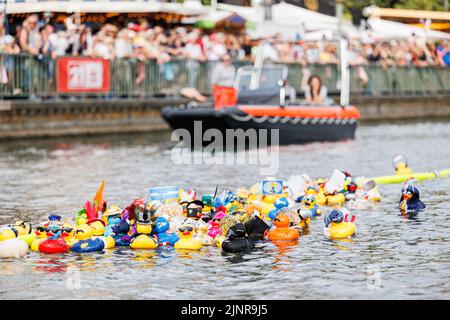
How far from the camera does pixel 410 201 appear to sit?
14359 mm

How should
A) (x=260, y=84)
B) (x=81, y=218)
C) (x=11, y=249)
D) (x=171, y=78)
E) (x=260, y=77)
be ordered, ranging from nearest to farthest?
(x=11, y=249)
(x=81, y=218)
(x=260, y=84)
(x=260, y=77)
(x=171, y=78)

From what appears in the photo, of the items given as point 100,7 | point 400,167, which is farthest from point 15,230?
point 100,7

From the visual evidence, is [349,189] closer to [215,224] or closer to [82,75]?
[215,224]

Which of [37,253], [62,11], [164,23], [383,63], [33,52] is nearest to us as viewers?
[37,253]

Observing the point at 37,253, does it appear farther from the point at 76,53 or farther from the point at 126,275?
the point at 76,53

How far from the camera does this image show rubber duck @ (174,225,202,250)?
38.4ft

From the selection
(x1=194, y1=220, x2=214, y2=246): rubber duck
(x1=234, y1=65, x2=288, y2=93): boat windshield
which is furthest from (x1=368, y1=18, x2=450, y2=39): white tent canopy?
(x1=194, y1=220, x2=214, y2=246): rubber duck

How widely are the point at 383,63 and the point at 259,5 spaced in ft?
15.1

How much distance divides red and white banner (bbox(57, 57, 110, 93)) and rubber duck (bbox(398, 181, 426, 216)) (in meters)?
13.2

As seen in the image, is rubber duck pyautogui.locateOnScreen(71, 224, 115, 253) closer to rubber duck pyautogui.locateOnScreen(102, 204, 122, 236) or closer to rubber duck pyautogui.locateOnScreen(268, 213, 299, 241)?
rubber duck pyautogui.locateOnScreen(102, 204, 122, 236)

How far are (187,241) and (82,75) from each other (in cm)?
1560

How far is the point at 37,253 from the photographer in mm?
11516

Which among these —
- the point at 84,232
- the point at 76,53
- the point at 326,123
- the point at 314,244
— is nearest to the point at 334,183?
Result: the point at 314,244

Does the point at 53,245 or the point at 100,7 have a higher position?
the point at 100,7
